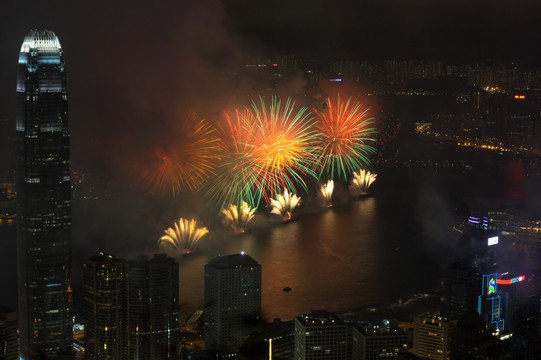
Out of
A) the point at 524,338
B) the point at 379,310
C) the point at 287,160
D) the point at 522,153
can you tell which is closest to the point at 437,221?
the point at 522,153

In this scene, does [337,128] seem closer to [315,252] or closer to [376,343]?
[315,252]

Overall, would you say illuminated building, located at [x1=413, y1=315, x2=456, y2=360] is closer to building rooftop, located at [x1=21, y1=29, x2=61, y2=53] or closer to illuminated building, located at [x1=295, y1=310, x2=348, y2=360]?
illuminated building, located at [x1=295, y1=310, x2=348, y2=360]

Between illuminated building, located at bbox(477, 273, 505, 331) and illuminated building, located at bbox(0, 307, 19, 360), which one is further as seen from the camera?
illuminated building, located at bbox(477, 273, 505, 331)

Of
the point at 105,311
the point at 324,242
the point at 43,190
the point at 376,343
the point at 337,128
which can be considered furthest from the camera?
the point at 337,128

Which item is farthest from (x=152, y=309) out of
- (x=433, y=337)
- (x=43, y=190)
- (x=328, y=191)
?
(x=328, y=191)

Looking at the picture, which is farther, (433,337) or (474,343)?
(433,337)

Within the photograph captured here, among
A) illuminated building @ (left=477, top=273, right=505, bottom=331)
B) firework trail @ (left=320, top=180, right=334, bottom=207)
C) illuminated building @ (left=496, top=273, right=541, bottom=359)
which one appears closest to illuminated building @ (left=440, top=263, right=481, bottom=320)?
illuminated building @ (left=477, top=273, right=505, bottom=331)

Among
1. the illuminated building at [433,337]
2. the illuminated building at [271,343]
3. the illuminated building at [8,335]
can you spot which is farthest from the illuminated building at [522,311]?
the illuminated building at [8,335]

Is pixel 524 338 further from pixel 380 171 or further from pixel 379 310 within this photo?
pixel 380 171
